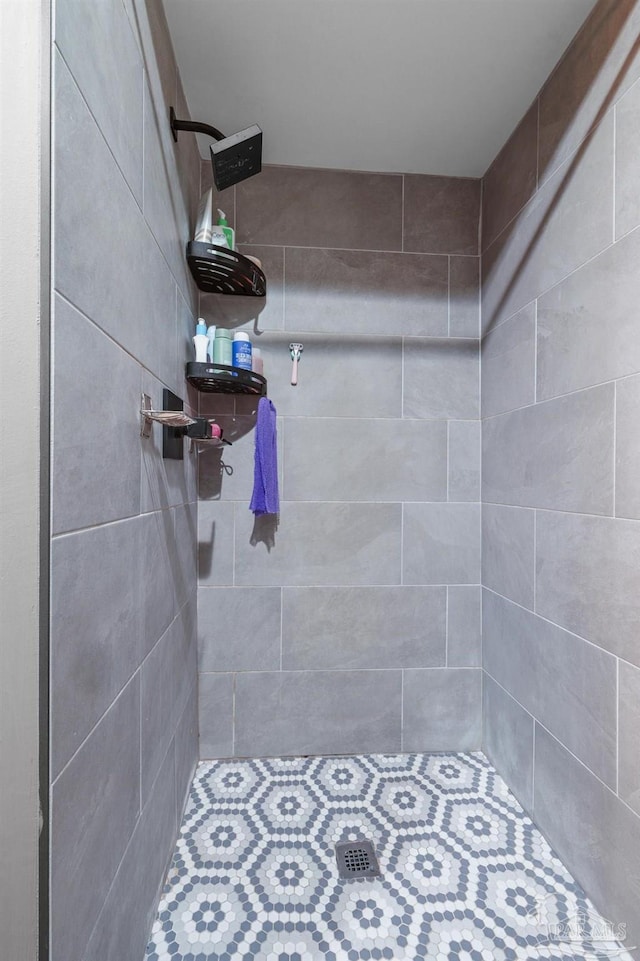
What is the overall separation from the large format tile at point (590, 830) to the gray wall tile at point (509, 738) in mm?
48

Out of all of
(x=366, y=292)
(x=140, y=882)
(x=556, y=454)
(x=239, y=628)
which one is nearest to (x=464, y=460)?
(x=556, y=454)

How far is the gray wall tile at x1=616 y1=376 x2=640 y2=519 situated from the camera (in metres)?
0.87

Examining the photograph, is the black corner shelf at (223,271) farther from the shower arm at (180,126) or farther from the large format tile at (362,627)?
the large format tile at (362,627)

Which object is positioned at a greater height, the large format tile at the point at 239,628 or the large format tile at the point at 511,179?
the large format tile at the point at 511,179

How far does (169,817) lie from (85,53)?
1.63 metres

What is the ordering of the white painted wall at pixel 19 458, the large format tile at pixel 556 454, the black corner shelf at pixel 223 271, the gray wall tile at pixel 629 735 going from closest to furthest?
the white painted wall at pixel 19 458 → the gray wall tile at pixel 629 735 → the large format tile at pixel 556 454 → the black corner shelf at pixel 223 271

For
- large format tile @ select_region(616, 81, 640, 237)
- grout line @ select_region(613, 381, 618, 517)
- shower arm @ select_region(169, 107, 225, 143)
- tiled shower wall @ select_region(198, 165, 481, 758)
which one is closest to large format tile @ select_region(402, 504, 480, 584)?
tiled shower wall @ select_region(198, 165, 481, 758)

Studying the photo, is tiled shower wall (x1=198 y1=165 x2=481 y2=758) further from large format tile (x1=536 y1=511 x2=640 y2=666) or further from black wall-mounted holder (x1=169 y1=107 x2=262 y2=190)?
large format tile (x1=536 y1=511 x2=640 y2=666)

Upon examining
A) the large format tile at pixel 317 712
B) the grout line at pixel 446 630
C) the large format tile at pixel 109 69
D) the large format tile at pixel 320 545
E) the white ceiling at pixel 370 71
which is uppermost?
the white ceiling at pixel 370 71

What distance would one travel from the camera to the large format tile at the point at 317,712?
150 centimetres

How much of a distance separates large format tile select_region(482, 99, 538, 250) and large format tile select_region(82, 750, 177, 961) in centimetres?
199

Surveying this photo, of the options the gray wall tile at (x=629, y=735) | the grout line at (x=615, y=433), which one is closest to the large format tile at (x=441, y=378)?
the grout line at (x=615, y=433)

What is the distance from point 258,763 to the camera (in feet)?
4.85

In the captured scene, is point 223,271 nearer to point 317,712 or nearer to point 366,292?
point 366,292
